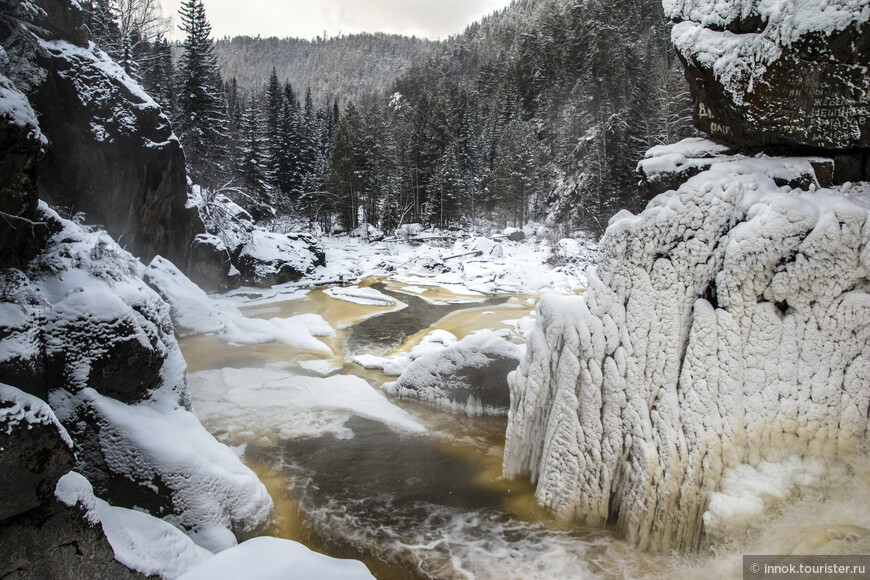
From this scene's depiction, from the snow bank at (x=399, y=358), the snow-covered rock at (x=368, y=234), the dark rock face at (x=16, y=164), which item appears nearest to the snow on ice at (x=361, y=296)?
the snow bank at (x=399, y=358)

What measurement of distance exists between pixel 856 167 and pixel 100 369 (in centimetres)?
825

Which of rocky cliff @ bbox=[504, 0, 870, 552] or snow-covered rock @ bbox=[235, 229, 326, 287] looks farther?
snow-covered rock @ bbox=[235, 229, 326, 287]

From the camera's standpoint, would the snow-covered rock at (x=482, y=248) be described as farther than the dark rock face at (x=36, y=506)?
Yes

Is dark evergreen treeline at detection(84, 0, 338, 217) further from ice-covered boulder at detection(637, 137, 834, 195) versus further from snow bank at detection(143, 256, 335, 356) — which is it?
ice-covered boulder at detection(637, 137, 834, 195)

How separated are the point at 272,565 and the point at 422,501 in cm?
259

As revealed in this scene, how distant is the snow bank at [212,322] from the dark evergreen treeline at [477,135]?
13.3 meters

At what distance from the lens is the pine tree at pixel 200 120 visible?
2430cm

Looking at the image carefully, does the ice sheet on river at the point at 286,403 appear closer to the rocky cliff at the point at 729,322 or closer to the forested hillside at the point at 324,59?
the rocky cliff at the point at 729,322

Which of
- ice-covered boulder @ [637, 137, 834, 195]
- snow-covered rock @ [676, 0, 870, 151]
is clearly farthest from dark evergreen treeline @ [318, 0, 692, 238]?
snow-covered rock @ [676, 0, 870, 151]

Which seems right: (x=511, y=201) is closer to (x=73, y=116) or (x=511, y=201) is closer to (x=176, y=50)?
(x=73, y=116)

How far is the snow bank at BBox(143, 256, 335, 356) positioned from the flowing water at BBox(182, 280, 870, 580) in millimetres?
1563

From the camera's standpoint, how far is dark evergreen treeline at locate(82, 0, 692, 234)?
27.3 metres

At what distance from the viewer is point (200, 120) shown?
2466 centimetres

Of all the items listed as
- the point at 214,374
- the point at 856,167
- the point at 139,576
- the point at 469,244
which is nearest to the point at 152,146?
the point at 214,374
